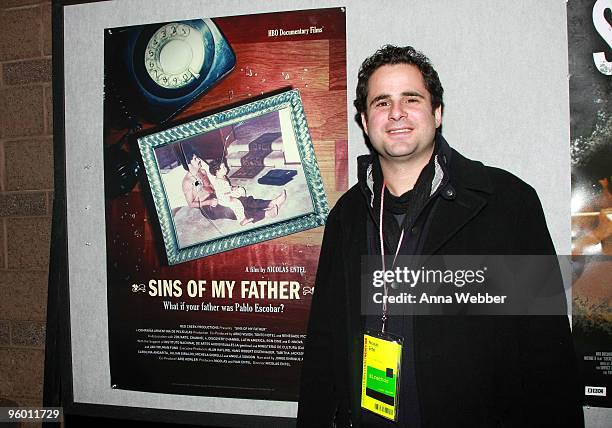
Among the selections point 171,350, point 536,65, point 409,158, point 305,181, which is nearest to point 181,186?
point 305,181

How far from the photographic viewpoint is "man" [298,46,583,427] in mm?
1302

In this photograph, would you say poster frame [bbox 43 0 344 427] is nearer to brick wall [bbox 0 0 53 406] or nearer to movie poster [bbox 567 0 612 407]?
brick wall [bbox 0 0 53 406]

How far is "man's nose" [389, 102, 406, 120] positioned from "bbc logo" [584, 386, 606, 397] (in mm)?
1045

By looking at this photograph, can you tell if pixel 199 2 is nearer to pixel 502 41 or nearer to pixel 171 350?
pixel 502 41

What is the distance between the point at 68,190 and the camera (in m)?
1.96

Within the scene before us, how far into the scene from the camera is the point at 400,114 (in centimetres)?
140

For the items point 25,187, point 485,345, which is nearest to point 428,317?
point 485,345

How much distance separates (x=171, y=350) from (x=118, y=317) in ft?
0.81

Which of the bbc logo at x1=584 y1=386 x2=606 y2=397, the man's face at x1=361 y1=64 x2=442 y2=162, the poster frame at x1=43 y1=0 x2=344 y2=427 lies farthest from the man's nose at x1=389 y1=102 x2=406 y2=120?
the poster frame at x1=43 y1=0 x2=344 y2=427

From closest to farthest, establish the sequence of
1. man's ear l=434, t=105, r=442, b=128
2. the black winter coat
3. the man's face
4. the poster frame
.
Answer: the black winter coat, the man's face, man's ear l=434, t=105, r=442, b=128, the poster frame
